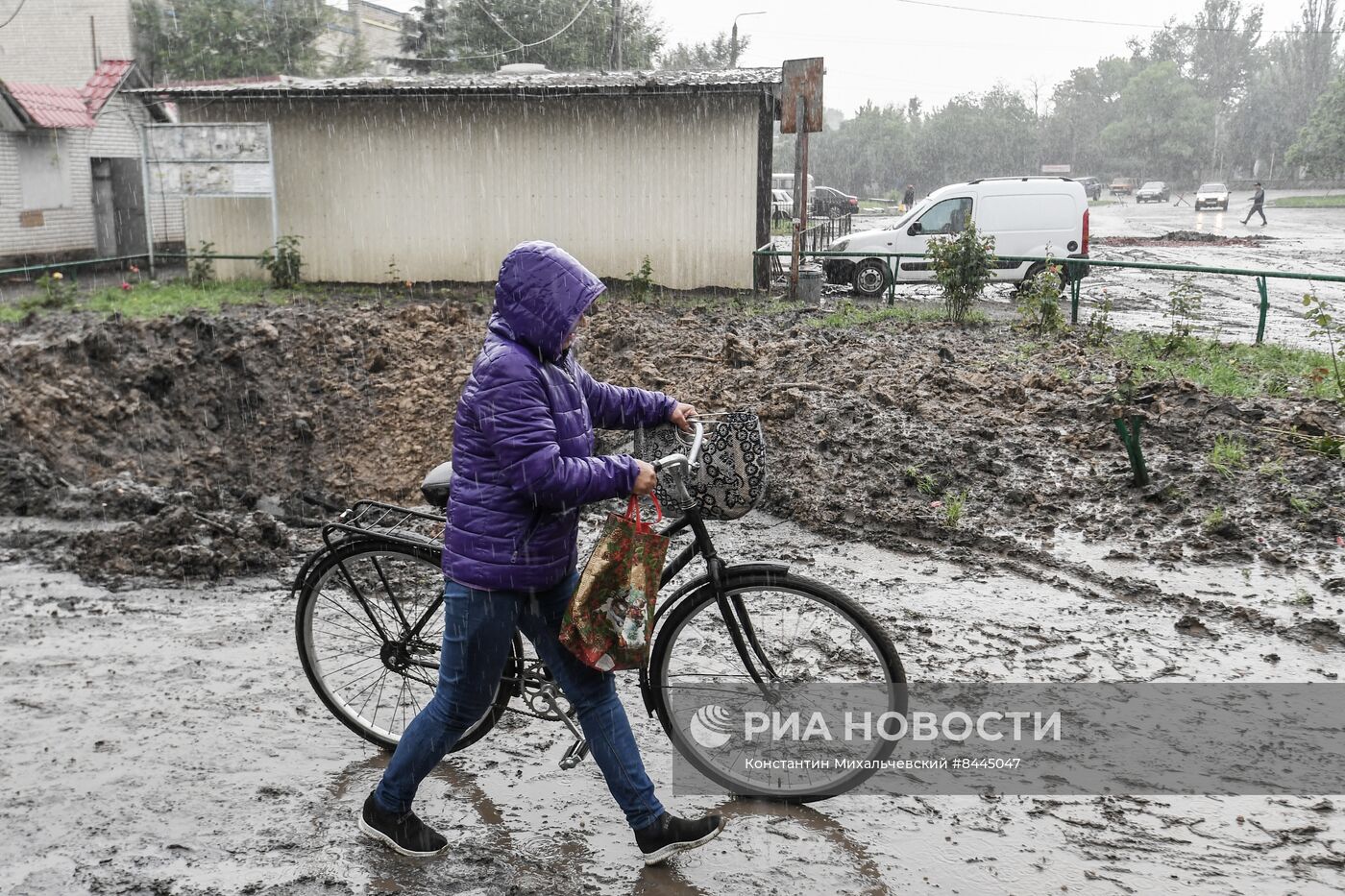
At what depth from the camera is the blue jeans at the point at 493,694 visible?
10.8 ft

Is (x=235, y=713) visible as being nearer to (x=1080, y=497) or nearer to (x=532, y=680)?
(x=532, y=680)

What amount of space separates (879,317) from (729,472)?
441 inches

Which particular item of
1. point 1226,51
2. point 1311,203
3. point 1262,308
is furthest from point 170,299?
point 1226,51

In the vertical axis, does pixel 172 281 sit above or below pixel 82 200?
below

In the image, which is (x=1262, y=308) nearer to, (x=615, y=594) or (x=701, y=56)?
(x=615, y=594)

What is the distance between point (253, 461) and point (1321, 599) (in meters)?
8.15

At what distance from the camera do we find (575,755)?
11.9 feet

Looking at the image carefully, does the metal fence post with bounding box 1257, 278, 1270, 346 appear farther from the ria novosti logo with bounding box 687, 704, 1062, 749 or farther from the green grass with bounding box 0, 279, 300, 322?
the green grass with bounding box 0, 279, 300, 322

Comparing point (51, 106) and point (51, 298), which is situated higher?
point (51, 106)

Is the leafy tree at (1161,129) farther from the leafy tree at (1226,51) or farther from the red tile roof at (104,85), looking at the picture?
the red tile roof at (104,85)

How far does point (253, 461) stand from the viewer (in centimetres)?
952

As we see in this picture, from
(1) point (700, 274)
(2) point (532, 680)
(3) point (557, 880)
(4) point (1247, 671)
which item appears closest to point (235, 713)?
(2) point (532, 680)

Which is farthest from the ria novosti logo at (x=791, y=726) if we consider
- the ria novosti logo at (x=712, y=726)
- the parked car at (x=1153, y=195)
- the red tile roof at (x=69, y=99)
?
the parked car at (x=1153, y=195)

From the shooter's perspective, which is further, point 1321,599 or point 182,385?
point 182,385
